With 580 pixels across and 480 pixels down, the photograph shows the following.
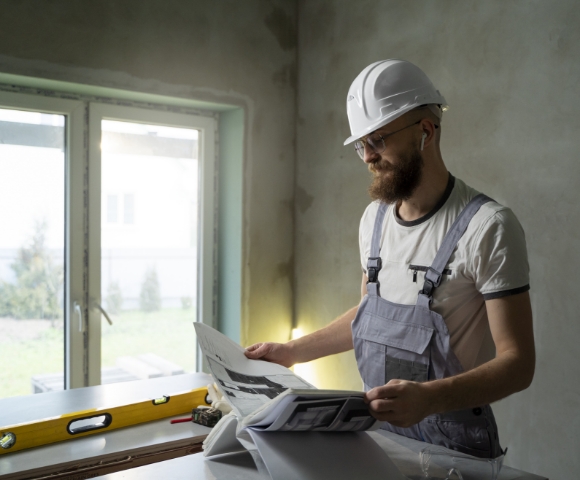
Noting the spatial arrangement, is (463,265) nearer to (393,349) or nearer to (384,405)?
A: (393,349)

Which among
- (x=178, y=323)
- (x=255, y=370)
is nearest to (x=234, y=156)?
(x=178, y=323)

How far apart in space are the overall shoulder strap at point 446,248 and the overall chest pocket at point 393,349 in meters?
0.09


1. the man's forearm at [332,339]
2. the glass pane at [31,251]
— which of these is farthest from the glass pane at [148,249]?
the man's forearm at [332,339]

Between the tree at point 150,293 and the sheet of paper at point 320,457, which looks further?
the tree at point 150,293

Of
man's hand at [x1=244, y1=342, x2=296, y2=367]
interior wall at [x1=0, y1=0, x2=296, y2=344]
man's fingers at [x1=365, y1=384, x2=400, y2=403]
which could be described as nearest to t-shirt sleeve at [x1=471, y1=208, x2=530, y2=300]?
man's fingers at [x1=365, y1=384, x2=400, y2=403]

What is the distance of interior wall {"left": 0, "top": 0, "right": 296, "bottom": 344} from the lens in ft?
9.28

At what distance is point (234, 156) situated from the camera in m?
3.56

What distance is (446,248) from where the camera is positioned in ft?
4.92

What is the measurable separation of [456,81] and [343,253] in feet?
3.73

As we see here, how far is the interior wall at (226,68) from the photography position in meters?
2.83

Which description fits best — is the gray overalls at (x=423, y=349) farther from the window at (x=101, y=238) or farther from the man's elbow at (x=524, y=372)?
the window at (x=101, y=238)

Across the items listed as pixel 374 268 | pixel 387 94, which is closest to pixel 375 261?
pixel 374 268

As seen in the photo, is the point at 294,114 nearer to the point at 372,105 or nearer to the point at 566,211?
the point at 566,211

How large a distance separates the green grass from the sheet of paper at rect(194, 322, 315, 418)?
196 centimetres
